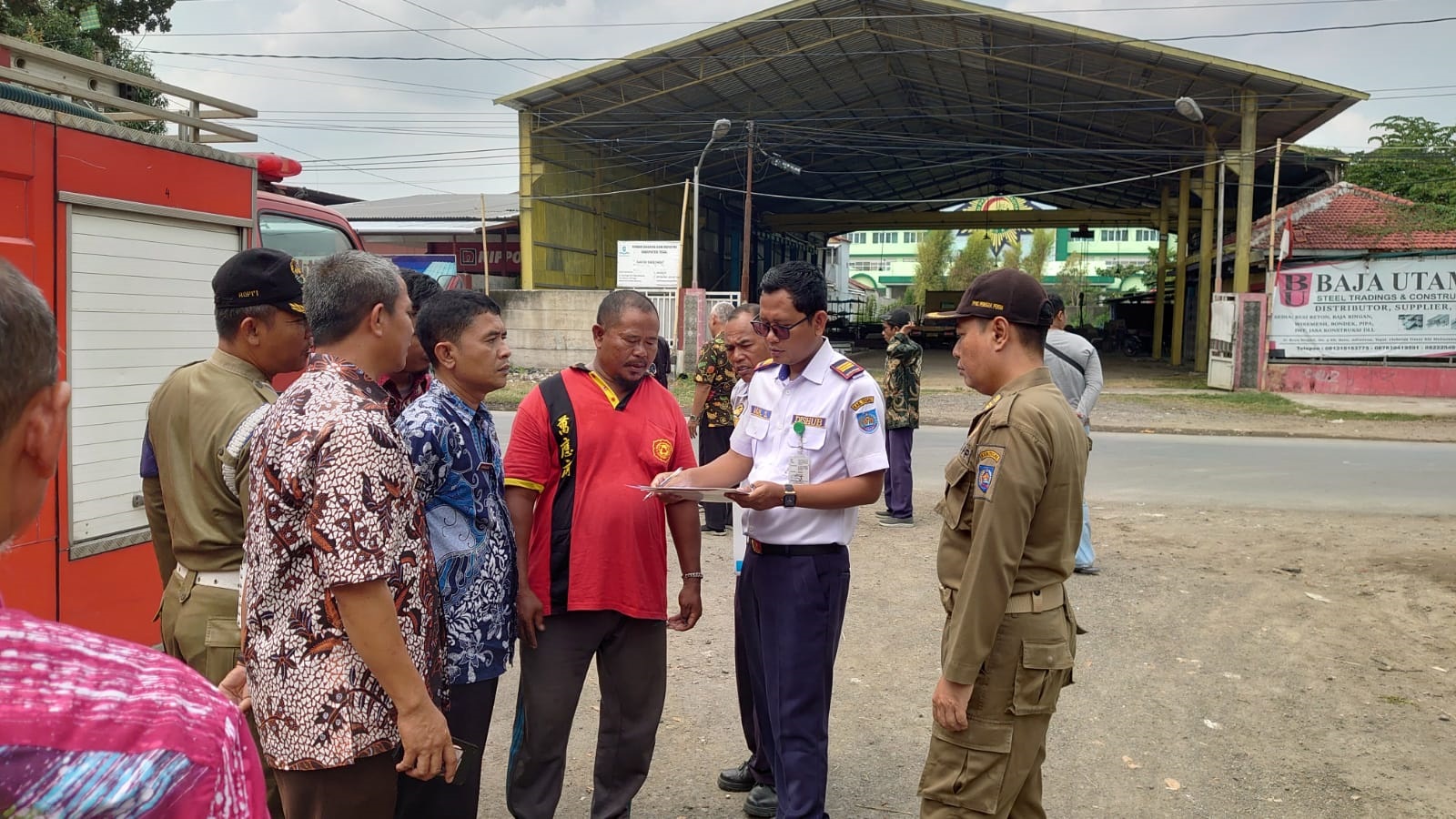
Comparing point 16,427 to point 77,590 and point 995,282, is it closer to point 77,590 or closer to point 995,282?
point 995,282

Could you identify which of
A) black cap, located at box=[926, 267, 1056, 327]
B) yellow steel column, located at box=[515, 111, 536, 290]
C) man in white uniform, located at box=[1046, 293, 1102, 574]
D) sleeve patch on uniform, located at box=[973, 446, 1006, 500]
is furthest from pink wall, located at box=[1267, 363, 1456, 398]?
sleeve patch on uniform, located at box=[973, 446, 1006, 500]

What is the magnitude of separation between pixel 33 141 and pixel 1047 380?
11.2 ft

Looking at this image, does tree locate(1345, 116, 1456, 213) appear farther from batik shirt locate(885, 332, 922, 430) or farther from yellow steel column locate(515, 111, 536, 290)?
yellow steel column locate(515, 111, 536, 290)

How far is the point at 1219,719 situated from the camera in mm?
4578

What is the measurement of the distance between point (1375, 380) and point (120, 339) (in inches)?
887

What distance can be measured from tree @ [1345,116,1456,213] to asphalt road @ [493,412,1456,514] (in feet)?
27.3

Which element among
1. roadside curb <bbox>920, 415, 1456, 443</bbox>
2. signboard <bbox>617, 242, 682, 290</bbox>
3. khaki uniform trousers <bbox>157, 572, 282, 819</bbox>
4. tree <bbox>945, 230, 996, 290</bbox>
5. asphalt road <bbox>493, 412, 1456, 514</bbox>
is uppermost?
tree <bbox>945, 230, 996, 290</bbox>

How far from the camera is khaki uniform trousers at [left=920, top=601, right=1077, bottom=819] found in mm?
2607

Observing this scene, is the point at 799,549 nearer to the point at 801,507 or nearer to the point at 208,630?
the point at 801,507

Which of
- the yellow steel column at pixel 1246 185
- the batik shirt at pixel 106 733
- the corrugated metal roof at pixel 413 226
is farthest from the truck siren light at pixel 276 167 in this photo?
the corrugated metal roof at pixel 413 226

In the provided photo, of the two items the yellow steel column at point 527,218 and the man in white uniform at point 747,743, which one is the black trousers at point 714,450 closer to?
the man in white uniform at point 747,743

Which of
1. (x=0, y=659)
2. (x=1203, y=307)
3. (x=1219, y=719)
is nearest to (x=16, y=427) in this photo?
(x=0, y=659)

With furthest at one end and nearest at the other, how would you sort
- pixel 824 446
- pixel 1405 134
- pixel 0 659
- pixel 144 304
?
pixel 1405 134 < pixel 144 304 < pixel 824 446 < pixel 0 659

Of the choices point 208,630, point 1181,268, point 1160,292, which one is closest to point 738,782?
point 208,630
